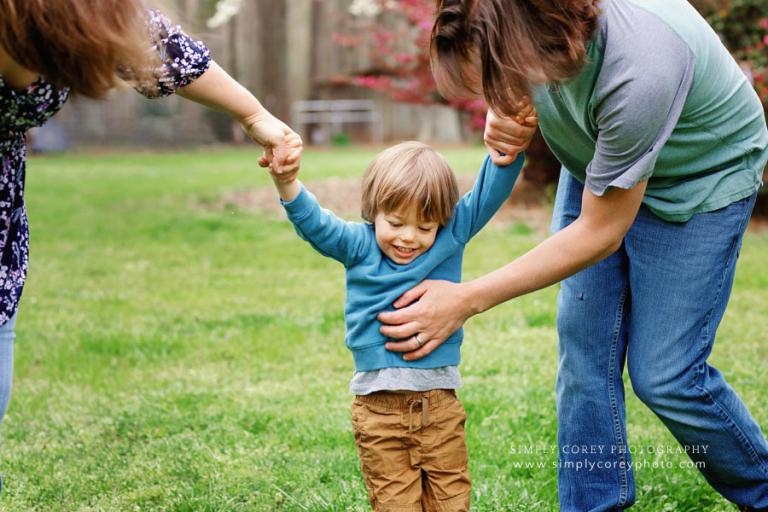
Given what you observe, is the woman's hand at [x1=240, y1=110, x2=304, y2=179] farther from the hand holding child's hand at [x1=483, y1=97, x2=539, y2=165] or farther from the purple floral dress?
the hand holding child's hand at [x1=483, y1=97, x2=539, y2=165]

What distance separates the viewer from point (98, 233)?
834 cm

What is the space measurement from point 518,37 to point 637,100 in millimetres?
285

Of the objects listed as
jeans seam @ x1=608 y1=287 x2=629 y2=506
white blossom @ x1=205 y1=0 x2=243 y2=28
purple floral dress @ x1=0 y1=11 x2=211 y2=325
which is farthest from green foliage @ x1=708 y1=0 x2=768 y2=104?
white blossom @ x1=205 y1=0 x2=243 y2=28

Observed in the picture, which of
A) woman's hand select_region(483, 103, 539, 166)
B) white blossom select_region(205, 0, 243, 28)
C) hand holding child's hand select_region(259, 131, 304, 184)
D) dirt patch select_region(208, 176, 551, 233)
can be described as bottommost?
dirt patch select_region(208, 176, 551, 233)

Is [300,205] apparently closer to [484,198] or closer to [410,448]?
[484,198]

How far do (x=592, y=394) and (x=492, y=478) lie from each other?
0.64 m

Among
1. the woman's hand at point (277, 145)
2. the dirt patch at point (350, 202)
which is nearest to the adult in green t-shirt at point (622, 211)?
the woman's hand at point (277, 145)

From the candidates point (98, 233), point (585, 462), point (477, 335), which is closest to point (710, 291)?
point (585, 462)

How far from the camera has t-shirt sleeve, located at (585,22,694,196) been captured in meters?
2.08

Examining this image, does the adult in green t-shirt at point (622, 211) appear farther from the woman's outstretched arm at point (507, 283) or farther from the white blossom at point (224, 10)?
the white blossom at point (224, 10)

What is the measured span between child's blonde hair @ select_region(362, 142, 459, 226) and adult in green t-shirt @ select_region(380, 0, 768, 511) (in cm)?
16

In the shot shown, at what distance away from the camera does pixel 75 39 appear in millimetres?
1771

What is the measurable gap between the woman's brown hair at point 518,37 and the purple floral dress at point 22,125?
22.9 inches

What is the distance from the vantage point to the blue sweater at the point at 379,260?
2.52m
